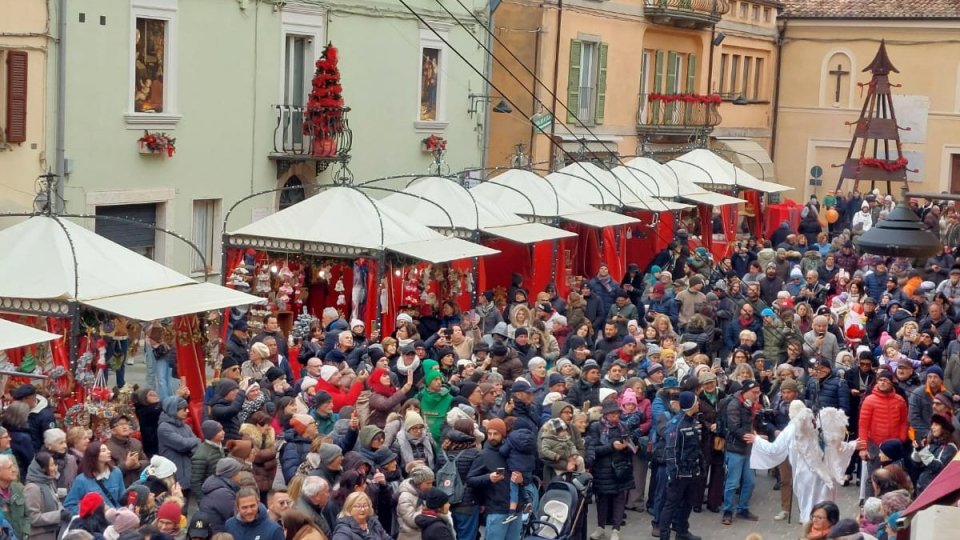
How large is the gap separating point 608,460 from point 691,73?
2840 centimetres

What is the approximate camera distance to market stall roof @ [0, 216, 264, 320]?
14.3m


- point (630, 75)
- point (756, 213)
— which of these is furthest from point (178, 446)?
point (630, 75)

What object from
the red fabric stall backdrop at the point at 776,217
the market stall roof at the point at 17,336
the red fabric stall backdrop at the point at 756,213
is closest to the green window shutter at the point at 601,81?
the red fabric stall backdrop at the point at 756,213

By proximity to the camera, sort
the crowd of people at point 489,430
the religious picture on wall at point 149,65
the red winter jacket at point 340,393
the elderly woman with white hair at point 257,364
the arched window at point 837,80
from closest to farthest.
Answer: the crowd of people at point 489,430 < the red winter jacket at point 340,393 < the elderly woman with white hair at point 257,364 < the religious picture on wall at point 149,65 < the arched window at point 837,80

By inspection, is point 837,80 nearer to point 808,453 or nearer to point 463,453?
point 808,453

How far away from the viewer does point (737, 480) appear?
14.7 metres

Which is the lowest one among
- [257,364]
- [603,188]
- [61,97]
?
[257,364]

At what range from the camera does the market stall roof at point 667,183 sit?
95.1ft

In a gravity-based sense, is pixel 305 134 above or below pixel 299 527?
above

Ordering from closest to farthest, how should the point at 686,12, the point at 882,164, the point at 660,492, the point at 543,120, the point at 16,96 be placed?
the point at 660,492 < the point at 16,96 < the point at 543,120 < the point at 686,12 < the point at 882,164

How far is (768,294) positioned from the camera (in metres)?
22.9

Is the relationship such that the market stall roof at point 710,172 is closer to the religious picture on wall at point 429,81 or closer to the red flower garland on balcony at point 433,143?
the red flower garland on balcony at point 433,143

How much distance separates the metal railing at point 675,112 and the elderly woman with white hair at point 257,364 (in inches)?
945

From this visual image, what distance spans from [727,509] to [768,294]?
8.56 m
